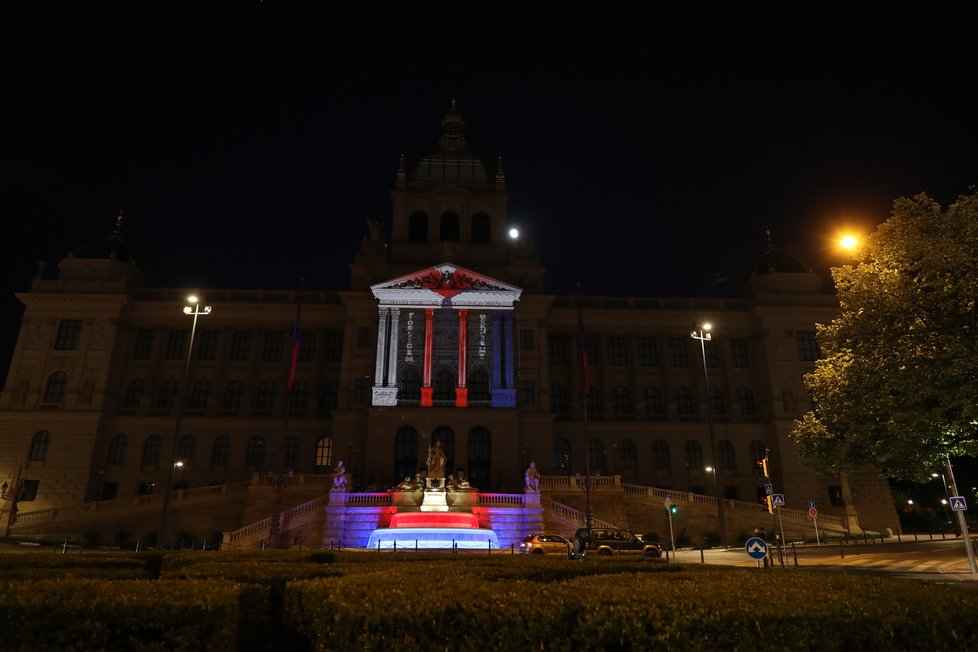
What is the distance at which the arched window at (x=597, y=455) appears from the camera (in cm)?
5678

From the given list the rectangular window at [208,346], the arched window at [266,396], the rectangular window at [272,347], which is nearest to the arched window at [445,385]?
the arched window at [266,396]

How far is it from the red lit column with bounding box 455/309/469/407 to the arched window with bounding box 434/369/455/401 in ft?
5.40

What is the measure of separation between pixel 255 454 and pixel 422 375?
1740 cm

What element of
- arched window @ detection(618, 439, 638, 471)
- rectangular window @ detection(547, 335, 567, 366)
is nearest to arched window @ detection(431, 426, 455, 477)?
rectangular window @ detection(547, 335, 567, 366)

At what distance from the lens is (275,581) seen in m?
9.83

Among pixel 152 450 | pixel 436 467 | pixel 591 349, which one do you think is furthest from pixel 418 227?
pixel 152 450

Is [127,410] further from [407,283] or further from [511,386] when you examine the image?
[511,386]

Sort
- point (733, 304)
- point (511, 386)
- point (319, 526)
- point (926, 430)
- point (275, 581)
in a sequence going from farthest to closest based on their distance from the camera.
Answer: point (733, 304) → point (511, 386) → point (319, 526) → point (926, 430) → point (275, 581)

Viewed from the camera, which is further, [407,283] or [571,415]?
[571,415]

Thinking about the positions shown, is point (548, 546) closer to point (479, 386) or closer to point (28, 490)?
point (479, 386)

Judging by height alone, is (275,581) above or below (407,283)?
below

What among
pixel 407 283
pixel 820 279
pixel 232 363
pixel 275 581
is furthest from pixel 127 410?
pixel 820 279

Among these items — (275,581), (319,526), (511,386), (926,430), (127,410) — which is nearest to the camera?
(275,581)

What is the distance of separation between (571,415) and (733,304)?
2044 cm
